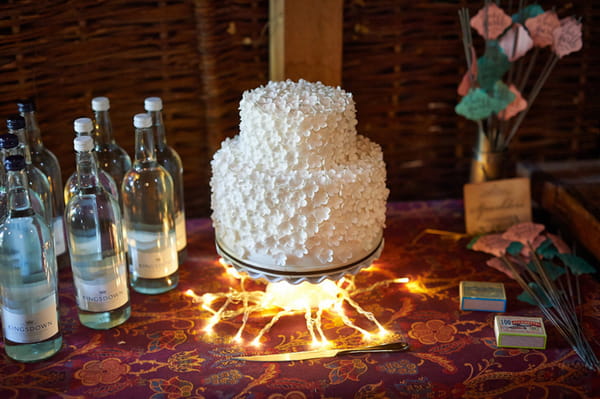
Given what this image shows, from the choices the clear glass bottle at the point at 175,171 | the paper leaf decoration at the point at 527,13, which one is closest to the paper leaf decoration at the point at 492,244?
the paper leaf decoration at the point at 527,13

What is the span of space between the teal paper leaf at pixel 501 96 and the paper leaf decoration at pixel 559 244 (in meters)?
0.29

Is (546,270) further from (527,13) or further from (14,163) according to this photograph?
(14,163)

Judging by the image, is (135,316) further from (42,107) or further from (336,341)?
(42,107)

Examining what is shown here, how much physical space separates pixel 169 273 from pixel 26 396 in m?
0.34

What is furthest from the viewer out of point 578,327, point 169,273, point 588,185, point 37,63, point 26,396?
point 588,185

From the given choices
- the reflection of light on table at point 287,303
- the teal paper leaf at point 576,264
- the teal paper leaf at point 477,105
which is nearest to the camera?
the reflection of light on table at point 287,303

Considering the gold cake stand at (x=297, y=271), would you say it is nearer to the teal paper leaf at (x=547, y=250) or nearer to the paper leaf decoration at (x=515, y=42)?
the teal paper leaf at (x=547, y=250)

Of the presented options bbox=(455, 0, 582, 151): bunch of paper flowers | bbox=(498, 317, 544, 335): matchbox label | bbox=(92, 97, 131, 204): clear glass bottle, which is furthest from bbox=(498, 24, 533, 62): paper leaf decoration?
bbox=(92, 97, 131, 204): clear glass bottle

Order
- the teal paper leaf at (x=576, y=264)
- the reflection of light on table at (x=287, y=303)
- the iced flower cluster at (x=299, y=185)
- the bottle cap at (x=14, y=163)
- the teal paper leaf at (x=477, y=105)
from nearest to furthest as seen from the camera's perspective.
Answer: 1. the bottle cap at (x=14, y=163)
2. the iced flower cluster at (x=299, y=185)
3. the reflection of light on table at (x=287, y=303)
4. the teal paper leaf at (x=576, y=264)
5. the teal paper leaf at (x=477, y=105)

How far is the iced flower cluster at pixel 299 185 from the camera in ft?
3.43

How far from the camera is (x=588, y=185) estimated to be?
1.46m

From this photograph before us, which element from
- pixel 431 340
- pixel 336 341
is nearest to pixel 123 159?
pixel 336 341

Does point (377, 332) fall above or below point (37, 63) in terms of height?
below

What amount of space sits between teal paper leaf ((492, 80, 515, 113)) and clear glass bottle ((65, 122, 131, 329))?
2.66ft
